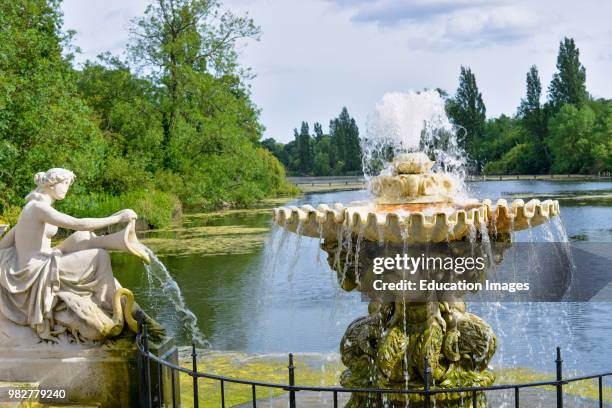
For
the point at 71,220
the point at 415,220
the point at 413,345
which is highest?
the point at 71,220

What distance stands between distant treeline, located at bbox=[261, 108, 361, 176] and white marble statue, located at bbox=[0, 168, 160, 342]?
291ft

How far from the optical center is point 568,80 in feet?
285

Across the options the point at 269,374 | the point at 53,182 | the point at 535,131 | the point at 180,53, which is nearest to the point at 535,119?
the point at 535,131

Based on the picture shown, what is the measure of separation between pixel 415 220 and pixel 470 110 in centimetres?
8701

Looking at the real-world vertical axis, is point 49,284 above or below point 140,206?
above

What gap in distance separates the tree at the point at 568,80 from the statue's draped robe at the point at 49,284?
270 feet

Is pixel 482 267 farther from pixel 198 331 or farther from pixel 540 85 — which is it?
pixel 540 85

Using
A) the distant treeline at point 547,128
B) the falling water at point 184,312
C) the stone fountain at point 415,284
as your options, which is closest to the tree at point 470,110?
the distant treeline at point 547,128

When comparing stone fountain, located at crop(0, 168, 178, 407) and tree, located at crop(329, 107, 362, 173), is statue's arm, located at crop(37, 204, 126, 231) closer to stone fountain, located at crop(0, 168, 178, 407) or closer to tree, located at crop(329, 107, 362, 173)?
stone fountain, located at crop(0, 168, 178, 407)

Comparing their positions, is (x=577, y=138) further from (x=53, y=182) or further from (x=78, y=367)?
(x=78, y=367)

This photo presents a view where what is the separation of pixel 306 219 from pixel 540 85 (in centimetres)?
8879

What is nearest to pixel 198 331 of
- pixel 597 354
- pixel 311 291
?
pixel 311 291

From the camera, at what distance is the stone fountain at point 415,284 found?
23.0ft

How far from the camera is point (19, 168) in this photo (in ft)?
75.0
